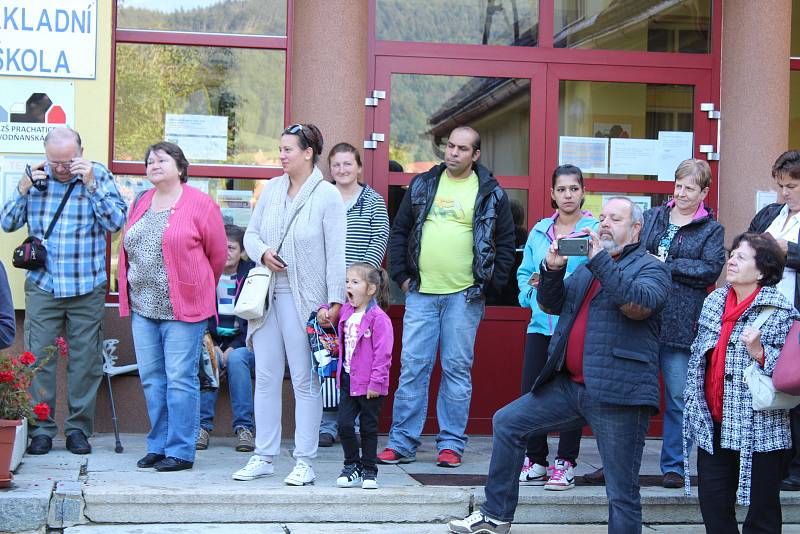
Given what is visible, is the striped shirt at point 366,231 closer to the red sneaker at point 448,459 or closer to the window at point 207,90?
the window at point 207,90

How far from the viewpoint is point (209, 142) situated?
813 cm

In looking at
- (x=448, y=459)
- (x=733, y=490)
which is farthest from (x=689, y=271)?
(x=448, y=459)

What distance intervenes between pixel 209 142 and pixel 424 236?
1.89 metres

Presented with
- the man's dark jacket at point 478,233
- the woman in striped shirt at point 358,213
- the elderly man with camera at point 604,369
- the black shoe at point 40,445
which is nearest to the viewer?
the elderly man with camera at point 604,369

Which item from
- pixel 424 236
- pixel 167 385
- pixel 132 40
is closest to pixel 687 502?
pixel 424 236

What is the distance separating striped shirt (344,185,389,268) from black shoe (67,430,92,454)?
6.90 feet

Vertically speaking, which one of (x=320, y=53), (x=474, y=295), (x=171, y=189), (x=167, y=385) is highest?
(x=320, y=53)

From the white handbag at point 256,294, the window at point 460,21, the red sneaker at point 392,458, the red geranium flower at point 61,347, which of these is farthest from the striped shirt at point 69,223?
the window at point 460,21

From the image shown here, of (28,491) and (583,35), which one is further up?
(583,35)

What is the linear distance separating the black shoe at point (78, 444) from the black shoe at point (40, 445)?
0.13 meters

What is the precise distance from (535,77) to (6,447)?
475 cm

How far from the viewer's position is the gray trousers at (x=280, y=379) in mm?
6445

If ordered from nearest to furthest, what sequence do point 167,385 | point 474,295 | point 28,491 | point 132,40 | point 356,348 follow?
point 28,491
point 356,348
point 167,385
point 474,295
point 132,40

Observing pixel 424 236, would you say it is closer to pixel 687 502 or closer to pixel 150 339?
pixel 150 339
